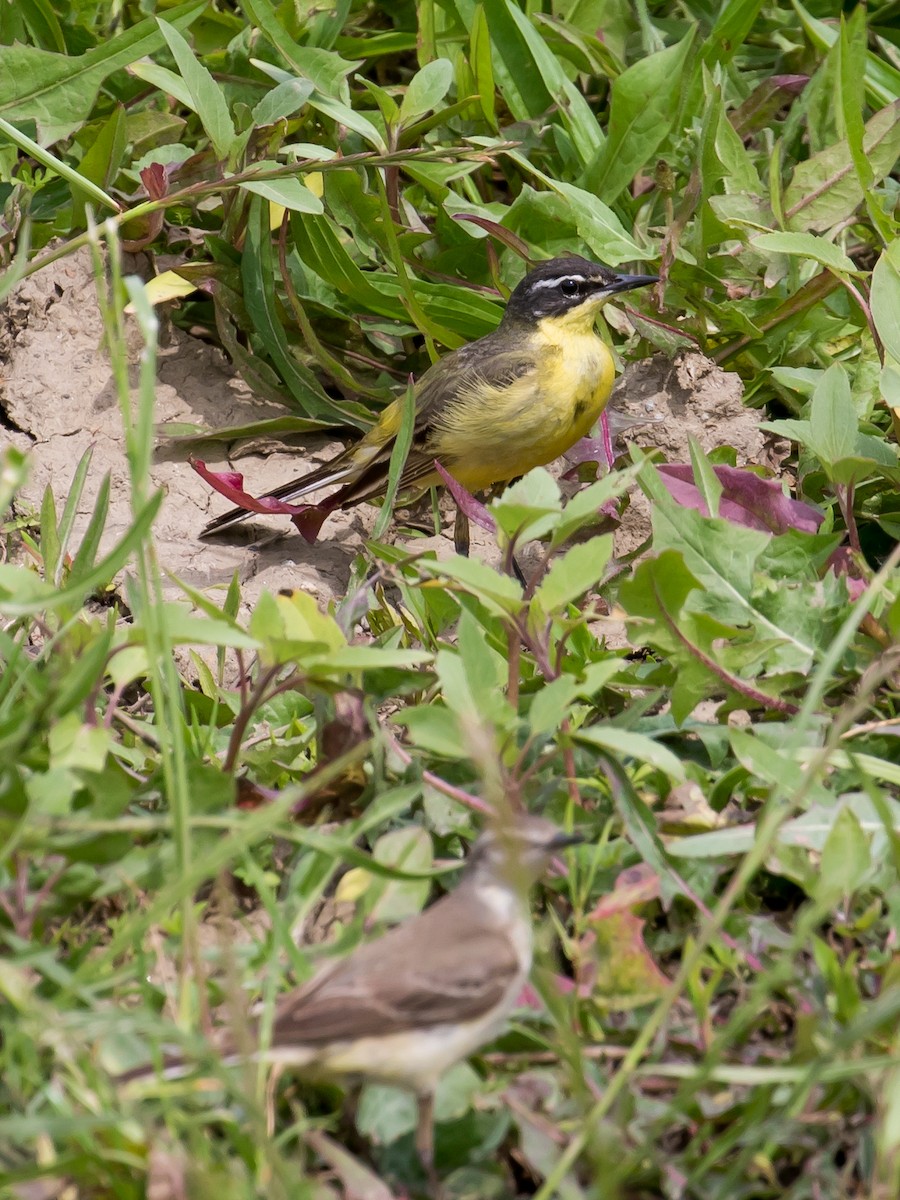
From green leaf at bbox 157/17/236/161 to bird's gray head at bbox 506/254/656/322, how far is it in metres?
1.31

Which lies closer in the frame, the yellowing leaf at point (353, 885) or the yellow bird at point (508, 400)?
the yellowing leaf at point (353, 885)

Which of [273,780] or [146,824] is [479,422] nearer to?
[273,780]

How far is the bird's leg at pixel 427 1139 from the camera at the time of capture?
8.82 feet

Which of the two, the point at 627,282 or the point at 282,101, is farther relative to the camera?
the point at 627,282

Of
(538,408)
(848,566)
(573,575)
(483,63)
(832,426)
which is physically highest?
(483,63)

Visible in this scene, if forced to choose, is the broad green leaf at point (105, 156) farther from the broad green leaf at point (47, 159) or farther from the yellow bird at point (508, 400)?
the yellow bird at point (508, 400)

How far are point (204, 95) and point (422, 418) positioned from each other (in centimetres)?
152

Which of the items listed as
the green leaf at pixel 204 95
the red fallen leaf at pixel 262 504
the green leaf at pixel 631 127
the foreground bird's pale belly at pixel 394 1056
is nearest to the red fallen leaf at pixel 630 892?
the foreground bird's pale belly at pixel 394 1056

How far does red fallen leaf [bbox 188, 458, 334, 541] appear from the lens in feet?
17.7

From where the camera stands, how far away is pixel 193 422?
602 cm

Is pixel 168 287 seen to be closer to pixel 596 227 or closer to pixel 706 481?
pixel 596 227

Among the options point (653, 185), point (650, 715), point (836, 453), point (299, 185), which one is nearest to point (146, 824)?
point (650, 715)

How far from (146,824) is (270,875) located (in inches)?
16.6

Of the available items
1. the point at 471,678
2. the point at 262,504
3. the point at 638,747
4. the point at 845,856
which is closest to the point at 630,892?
the point at 638,747
